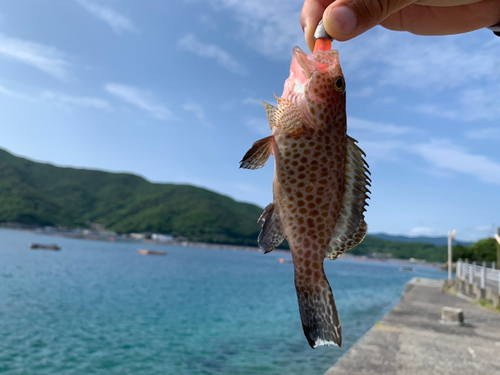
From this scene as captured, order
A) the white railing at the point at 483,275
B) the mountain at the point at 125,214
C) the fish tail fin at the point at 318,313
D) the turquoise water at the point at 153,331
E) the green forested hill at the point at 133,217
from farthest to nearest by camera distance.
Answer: the mountain at the point at 125,214
the green forested hill at the point at 133,217
the white railing at the point at 483,275
the turquoise water at the point at 153,331
the fish tail fin at the point at 318,313

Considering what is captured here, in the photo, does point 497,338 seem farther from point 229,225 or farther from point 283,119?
point 229,225

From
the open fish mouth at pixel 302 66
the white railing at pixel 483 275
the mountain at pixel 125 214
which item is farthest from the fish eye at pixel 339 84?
the mountain at pixel 125 214

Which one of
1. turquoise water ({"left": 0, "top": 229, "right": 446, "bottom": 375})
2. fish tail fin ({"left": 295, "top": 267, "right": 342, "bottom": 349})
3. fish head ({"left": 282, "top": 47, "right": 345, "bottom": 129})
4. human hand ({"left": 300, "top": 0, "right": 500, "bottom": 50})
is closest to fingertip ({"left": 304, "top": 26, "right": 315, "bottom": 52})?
human hand ({"left": 300, "top": 0, "right": 500, "bottom": 50})

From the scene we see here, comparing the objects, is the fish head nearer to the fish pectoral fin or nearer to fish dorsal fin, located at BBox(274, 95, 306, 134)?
fish dorsal fin, located at BBox(274, 95, 306, 134)

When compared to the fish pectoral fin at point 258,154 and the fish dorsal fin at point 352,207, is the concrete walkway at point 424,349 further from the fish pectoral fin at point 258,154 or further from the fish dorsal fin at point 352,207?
the fish pectoral fin at point 258,154

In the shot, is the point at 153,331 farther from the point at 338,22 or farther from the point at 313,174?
the point at 338,22

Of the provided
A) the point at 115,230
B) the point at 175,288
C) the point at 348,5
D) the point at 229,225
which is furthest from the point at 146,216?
the point at 348,5
